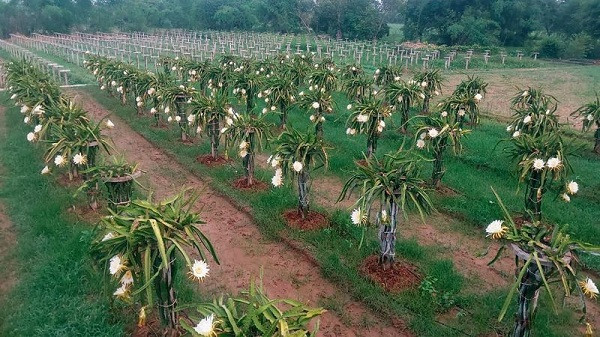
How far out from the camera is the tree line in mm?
37344

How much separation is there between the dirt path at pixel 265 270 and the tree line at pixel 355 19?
117ft

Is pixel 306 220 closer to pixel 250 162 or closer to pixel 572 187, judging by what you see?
pixel 250 162

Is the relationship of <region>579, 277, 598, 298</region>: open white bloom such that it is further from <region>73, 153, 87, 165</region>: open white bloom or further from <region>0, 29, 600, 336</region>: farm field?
<region>73, 153, 87, 165</region>: open white bloom

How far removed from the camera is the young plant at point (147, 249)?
3.72m

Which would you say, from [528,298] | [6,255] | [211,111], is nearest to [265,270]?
[528,298]

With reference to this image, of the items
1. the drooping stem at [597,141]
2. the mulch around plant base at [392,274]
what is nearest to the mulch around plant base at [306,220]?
the mulch around plant base at [392,274]

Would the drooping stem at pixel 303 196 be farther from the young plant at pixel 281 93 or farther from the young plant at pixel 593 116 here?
the young plant at pixel 593 116

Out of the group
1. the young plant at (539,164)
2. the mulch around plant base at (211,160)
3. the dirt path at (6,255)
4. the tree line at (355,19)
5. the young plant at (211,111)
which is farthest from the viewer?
the tree line at (355,19)

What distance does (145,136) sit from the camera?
12.3 meters

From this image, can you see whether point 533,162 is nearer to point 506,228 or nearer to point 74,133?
point 506,228

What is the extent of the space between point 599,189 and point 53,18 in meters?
52.4

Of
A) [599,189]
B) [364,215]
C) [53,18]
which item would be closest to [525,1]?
[599,189]

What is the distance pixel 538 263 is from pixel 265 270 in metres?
3.52

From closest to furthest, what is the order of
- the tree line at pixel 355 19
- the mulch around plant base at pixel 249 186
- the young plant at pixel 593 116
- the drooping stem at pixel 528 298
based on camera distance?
the drooping stem at pixel 528 298, the mulch around plant base at pixel 249 186, the young plant at pixel 593 116, the tree line at pixel 355 19
